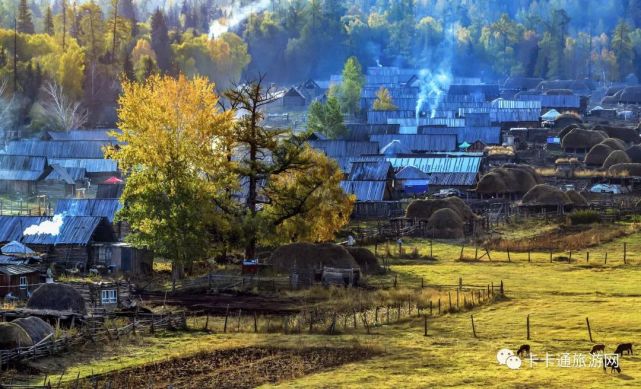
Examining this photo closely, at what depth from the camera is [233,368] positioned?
3228 centimetres

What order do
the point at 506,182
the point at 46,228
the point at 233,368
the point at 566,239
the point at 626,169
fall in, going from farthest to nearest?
the point at 626,169 < the point at 506,182 < the point at 566,239 < the point at 46,228 < the point at 233,368

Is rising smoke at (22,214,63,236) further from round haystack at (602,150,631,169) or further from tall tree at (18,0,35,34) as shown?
tall tree at (18,0,35,34)

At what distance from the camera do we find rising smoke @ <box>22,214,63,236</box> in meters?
52.3

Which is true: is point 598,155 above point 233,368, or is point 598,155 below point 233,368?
above

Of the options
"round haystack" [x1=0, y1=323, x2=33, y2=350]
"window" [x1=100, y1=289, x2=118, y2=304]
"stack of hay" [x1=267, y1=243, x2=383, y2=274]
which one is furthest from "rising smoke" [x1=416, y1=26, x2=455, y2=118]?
"round haystack" [x1=0, y1=323, x2=33, y2=350]

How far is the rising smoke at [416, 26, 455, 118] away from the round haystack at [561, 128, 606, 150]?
16.4m

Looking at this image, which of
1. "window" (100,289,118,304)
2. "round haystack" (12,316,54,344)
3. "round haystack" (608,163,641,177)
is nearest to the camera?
"round haystack" (12,316,54,344)

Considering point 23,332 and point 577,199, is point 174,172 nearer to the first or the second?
point 23,332

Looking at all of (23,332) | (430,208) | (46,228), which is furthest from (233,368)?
(430,208)

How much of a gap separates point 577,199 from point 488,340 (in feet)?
128

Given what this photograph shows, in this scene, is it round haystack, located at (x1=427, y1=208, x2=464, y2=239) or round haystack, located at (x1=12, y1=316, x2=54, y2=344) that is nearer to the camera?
round haystack, located at (x1=12, y1=316, x2=54, y2=344)

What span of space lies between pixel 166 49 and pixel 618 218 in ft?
264

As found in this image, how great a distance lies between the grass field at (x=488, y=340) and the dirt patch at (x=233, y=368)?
2.11 feet

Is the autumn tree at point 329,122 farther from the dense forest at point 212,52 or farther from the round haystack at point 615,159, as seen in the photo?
the round haystack at point 615,159
